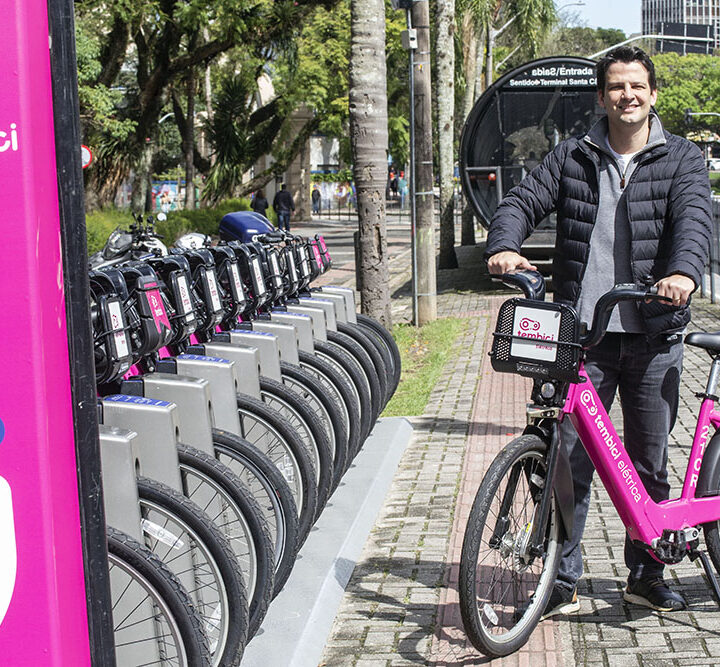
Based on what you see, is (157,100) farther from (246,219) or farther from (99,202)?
(246,219)

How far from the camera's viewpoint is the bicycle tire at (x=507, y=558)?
3.60 metres

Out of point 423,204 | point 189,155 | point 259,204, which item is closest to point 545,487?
point 423,204

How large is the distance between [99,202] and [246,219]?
17934mm

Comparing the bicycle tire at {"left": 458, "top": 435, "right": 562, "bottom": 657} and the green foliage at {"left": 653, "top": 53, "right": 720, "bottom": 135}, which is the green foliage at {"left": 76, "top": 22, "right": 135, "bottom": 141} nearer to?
the bicycle tire at {"left": 458, "top": 435, "right": 562, "bottom": 657}

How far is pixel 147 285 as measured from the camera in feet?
13.8

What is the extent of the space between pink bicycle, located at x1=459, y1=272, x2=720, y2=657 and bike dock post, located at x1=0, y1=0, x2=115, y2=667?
1.78 meters

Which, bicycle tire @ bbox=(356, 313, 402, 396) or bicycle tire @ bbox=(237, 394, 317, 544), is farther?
bicycle tire @ bbox=(356, 313, 402, 396)

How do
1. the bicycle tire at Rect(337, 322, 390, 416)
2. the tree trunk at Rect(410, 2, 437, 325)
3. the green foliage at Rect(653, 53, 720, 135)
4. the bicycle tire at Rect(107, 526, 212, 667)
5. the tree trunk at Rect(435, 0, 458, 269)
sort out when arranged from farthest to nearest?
the green foliage at Rect(653, 53, 720, 135) → the tree trunk at Rect(435, 0, 458, 269) → the tree trunk at Rect(410, 2, 437, 325) → the bicycle tire at Rect(337, 322, 390, 416) → the bicycle tire at Rect(107, 526, 212, 667)

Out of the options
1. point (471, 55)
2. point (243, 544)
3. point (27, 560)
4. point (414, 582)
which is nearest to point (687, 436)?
point (414, 582)

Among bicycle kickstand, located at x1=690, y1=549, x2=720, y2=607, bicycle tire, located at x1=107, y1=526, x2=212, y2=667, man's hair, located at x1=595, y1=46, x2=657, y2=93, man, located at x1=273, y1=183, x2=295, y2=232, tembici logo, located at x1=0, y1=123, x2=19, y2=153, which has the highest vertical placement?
man's hair, located at x1=595, y1=46, x2=657, y2=93

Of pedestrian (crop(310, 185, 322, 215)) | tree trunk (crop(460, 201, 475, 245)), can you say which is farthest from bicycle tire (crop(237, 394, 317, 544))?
pedestrian (crop(310, 185, 322, 215))

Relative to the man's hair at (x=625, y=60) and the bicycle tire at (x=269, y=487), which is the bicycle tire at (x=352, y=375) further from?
the man's hair at (x=625, y=60)

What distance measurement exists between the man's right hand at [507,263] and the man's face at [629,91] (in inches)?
24.5

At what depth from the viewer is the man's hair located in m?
3.89
